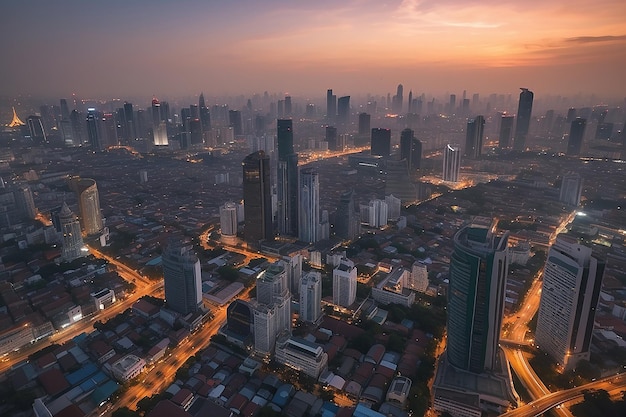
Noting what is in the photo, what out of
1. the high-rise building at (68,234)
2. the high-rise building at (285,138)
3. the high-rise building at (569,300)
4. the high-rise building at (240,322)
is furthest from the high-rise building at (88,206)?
the high-rise building at (569,300)

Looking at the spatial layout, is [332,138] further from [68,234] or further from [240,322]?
[240,322]

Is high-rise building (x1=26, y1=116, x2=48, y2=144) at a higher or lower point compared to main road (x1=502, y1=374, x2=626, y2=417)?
higher

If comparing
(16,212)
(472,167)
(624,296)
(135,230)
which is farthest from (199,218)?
(472,167)

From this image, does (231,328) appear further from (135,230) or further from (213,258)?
(135,230)

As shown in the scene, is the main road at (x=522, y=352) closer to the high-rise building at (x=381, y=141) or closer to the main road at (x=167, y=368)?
the main road at (x=167, y=368)

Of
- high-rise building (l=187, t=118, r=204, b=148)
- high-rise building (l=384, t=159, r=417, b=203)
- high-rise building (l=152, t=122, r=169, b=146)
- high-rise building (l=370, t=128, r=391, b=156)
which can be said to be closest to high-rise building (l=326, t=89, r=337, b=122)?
high-rise building (l=187, t=118, r=204, b=148)

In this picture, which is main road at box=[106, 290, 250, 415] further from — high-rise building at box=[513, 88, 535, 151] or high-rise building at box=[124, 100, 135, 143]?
high-rise building at box=[124, 100, 135, 143]
